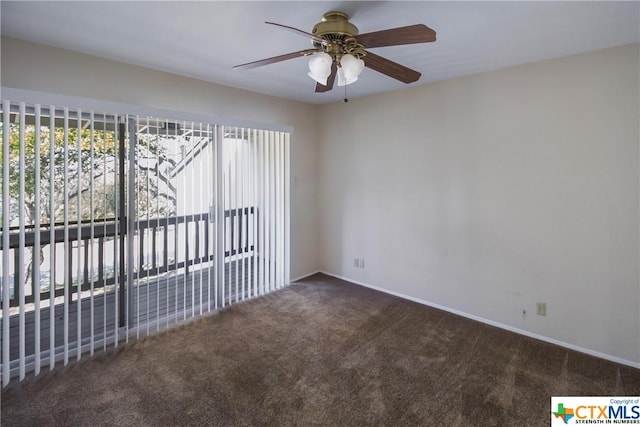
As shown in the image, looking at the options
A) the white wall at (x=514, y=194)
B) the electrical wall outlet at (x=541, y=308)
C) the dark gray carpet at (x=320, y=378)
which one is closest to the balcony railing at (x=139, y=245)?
the dark gray carpet at (x=320, y=378)

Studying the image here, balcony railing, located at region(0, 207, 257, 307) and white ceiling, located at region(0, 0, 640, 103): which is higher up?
white ceiling, located at region(0, 0, 640, 103)

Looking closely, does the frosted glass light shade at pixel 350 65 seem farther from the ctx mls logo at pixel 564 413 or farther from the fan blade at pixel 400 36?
the ctx mls logo at pixel 564 413

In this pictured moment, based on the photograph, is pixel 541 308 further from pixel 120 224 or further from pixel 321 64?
pixel 120 224

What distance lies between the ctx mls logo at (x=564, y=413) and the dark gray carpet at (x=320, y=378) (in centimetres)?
7

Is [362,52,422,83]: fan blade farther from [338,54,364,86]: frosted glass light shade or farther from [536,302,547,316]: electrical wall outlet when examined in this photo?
[536,302,547,316]: electrical wall outlet

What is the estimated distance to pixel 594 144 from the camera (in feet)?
8.91

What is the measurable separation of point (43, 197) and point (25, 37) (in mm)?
1192

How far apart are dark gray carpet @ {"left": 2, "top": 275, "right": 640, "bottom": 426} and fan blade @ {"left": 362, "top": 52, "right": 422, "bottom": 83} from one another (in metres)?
2.17

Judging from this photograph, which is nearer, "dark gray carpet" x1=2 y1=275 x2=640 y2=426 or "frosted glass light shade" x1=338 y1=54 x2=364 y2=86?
"frosted glass light shade" x1=338 y1=54 x2=364 y2=86

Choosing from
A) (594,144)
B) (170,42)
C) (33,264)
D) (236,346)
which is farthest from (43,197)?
(594,144)

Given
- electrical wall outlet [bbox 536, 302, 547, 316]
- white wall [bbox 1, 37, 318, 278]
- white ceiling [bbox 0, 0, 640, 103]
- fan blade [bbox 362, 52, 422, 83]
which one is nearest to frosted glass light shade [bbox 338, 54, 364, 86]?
fan blade [bbox 362, 52, 422, 83]

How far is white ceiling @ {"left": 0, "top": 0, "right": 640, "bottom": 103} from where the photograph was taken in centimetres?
202

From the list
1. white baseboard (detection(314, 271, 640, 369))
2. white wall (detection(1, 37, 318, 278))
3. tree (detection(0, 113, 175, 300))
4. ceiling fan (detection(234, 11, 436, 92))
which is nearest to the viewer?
ceiling fan (detection(234, 11, 436, 92))

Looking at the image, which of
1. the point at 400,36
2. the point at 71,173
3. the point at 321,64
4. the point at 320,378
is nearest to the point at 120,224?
the point at 71,173
